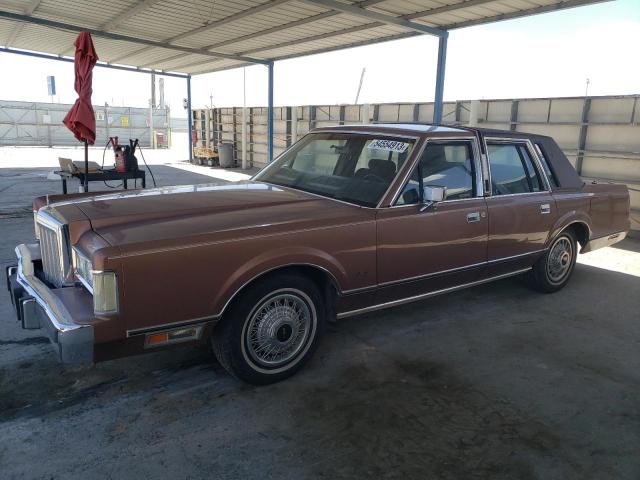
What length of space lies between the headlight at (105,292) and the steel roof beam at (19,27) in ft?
33.2

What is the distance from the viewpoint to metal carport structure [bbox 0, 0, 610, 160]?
29.7 feet

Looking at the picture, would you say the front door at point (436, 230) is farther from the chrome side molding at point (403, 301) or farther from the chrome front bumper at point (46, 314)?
the chrome front bumper at point (46, 314)

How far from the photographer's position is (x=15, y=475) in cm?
251

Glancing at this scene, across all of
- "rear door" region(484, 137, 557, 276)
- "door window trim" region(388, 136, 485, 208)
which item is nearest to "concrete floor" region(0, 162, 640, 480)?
"rear door" region(484, 137, 557, 276)

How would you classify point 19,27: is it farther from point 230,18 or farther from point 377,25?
point 377,25

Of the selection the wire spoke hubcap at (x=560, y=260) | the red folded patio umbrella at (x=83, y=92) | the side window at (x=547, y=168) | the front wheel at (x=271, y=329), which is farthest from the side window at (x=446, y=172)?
the red folded patio umbrella at (x=83, y=92)

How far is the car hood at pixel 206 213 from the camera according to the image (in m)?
3.01

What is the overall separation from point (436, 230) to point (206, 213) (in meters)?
1.83

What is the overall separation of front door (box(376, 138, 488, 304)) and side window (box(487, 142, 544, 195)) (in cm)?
31

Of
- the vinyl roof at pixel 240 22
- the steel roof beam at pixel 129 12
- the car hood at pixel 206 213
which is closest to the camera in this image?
the car hood at pixel 206 213

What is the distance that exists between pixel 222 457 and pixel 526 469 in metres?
1.63

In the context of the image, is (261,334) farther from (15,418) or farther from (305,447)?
(15,418)

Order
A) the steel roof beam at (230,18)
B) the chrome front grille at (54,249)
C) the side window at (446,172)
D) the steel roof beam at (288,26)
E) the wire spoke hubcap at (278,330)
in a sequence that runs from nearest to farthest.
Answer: the chrome front grille at (54,249) → the wire spoke hubcap at (278,330) → the side window at (446,172) → the steel roof beam at (288,26) → the steel roof beam at (230,18)

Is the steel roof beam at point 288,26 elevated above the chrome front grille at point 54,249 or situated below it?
above
